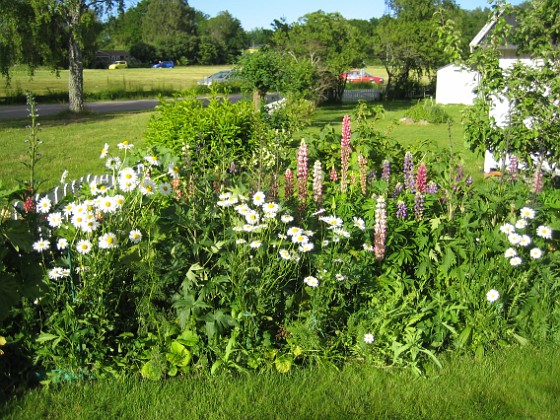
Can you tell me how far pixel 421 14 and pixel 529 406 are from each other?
1637 inches

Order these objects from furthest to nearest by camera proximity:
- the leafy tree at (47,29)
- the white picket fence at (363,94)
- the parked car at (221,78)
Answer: the white picket fence at (363,94) → the leafy tree at (47,29) → the parked car at (221,78)

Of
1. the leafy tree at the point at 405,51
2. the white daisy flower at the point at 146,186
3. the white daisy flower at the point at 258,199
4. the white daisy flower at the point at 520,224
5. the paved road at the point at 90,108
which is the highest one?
the leafy tree at the point at 405,51

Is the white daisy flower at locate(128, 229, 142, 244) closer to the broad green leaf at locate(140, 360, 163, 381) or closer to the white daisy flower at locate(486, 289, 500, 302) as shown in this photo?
the broad green leaf at locate(140, 360, 163, 381)

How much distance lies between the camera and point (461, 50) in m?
6.10

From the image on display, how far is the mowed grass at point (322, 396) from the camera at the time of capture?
3.05 m

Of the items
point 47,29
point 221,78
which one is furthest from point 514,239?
point 221,78

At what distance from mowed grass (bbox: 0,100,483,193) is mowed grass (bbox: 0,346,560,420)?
3.03 m

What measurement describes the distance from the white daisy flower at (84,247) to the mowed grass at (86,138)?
3.03m

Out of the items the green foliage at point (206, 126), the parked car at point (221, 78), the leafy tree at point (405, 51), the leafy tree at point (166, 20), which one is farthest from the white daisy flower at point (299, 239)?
the leafy tree at point (166, 20)

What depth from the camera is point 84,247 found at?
3250 millimetres

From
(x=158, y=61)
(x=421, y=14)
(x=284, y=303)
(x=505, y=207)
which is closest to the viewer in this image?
(x=284, y=303)

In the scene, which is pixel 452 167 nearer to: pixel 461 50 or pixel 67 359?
pixel 461 50

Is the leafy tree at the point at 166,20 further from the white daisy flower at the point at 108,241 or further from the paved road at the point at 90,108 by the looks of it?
the white daisy flower at the point at 108,241

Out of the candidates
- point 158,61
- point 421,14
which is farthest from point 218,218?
point 158,61
